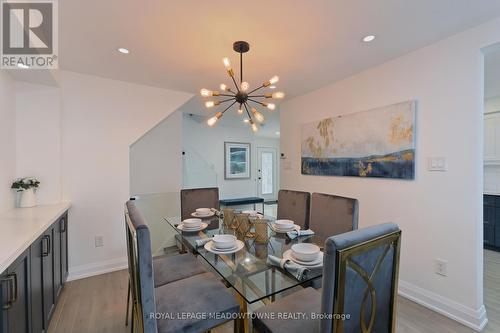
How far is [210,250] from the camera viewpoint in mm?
1544

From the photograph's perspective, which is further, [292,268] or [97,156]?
[97,156]

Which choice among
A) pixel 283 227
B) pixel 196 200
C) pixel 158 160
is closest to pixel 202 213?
pixel 196 200

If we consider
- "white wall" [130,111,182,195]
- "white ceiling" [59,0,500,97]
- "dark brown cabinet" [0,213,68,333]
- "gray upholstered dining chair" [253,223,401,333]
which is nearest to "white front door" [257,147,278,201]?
"white wall" [130,111,182,195]

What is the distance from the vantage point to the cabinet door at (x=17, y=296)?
106 centimetres

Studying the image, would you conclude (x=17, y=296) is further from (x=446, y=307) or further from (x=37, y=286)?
(x=446, y=307)

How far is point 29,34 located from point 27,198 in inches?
61.3

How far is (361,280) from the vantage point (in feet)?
3.18

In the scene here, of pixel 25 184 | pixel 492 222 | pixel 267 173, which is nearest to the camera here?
pixel 25 184

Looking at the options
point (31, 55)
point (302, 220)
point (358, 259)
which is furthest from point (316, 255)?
point (31, 55)

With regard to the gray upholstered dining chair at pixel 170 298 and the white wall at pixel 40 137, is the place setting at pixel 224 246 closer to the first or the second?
the gray upholstered dining chair at pixel 170 298

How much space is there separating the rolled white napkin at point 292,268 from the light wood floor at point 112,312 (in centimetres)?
97

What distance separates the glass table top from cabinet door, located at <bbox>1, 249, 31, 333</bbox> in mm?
942

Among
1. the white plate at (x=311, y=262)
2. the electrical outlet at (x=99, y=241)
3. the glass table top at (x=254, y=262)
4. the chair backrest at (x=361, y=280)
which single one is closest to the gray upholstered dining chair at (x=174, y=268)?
the glass table top at (x=254, y=262)

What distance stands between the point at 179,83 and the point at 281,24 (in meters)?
1.73
